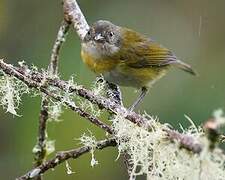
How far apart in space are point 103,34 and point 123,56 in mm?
198

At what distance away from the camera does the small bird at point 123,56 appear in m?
4.28

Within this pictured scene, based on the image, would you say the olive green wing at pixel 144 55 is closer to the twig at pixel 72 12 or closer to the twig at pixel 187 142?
the twig at pixel 72 12

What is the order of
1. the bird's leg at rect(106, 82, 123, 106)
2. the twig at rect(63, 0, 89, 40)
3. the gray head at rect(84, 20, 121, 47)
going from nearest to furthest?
the bird's leg at rect(106, 82, 123, 106) < the twig at rect(63, 0, 89, 40) < the gray head at rect(84, 20, 121, 47)

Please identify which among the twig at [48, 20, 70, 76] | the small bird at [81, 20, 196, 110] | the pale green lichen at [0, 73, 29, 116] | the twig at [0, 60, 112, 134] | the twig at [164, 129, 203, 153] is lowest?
the twig at [164, 129, 203, 153]

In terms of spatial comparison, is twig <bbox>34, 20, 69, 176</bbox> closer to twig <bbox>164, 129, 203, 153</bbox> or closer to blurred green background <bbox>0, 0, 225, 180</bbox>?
twig <bbox>164, 129, 203, 153</bbox>

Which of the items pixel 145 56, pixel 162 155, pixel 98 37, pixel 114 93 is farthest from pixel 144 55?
pixel 162 155

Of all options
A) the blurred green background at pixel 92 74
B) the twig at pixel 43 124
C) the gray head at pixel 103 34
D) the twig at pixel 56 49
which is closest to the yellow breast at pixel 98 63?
the gray head at pixel 103 34

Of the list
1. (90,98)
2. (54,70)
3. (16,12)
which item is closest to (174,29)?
(16,12)

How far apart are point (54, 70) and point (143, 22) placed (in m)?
3.91

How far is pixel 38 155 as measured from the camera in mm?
3322

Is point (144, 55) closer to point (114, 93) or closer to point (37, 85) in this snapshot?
point (114, 93)

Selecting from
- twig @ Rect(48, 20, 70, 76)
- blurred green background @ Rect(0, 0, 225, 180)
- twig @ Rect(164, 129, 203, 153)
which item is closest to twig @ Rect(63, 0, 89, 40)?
twig @ Rect(48, 20, 70, 76)

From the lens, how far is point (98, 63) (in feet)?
14.1

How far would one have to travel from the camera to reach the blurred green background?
5.36m
